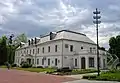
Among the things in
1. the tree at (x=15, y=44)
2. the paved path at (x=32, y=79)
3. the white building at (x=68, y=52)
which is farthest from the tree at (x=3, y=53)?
the paved path at (x=32, y=79)

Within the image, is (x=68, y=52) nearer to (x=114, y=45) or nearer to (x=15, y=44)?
(x=114, y=45)

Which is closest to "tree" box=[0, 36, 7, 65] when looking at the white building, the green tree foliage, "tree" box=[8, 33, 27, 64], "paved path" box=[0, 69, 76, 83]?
"tree" box=[8, 33, 27, 64]

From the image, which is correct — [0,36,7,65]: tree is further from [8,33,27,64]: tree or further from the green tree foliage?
the green tree foliage

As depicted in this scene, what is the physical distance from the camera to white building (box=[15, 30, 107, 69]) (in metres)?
47.7

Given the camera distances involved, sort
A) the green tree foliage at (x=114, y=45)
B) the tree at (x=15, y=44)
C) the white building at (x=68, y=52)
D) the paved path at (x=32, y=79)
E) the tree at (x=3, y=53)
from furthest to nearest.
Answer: the tree at (x=15, y=44), the tree at (x=3, y=53), the green tree foliage at (x=114, y=45), the white building at (x=68, y=52), the paved path at (x=32, y=79)

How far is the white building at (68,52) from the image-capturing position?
47.7m

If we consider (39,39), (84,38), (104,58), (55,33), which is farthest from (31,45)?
(104,58)

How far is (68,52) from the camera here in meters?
52.2

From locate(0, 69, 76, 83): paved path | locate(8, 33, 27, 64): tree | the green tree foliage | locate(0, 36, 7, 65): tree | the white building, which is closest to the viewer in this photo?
locate(0, 69, 76, 83): paved path

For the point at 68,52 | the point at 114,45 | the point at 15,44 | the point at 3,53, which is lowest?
the point at 68,52

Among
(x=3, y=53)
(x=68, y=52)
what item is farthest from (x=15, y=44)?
(x=68, y=52)

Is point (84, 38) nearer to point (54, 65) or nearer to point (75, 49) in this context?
point (75, 49)

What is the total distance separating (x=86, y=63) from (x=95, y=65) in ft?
7.30

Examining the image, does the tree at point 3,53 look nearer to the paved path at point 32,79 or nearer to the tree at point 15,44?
the tree at point 15,44
